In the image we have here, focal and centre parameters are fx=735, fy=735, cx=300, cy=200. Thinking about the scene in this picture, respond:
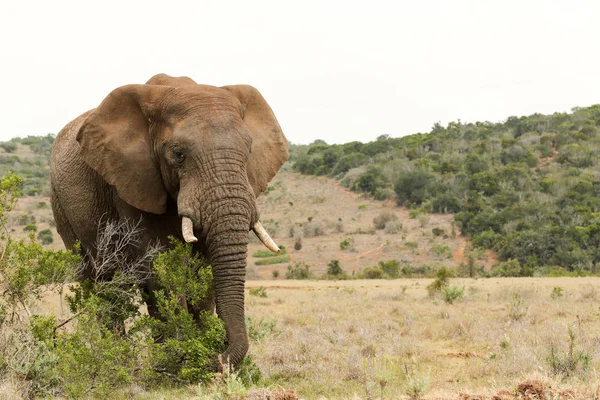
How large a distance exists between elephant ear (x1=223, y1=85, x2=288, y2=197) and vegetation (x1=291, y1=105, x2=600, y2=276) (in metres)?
19.2

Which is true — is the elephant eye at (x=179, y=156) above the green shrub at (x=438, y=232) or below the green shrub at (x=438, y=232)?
above

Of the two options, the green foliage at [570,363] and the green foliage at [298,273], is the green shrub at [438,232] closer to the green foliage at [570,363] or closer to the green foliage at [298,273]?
the green foliage at [298,273]

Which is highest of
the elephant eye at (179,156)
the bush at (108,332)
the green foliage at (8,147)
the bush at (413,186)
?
the green foliage at (8,147)

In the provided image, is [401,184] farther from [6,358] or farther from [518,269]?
[6,358]

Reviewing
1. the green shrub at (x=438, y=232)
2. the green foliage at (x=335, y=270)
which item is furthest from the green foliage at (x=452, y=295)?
the green shrub at (x=438, y=232)

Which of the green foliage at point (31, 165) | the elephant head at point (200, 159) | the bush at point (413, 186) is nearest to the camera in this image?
the elephant head at point (200, 159)

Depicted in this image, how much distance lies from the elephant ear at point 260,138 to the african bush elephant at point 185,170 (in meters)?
0.01

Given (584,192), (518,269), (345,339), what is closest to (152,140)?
(345,339)

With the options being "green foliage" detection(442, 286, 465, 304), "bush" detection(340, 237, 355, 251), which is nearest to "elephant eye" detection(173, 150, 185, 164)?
"green foliage" detection(442, 286, 465, 304)

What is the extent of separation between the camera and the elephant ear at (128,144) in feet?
21.7

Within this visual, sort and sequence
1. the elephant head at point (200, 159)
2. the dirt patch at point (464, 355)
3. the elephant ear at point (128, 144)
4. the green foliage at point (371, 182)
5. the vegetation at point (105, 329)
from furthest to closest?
1. the green foliage at point (371, 182)
2. the dirt patch at point (464, 355)
3. the elephant ear at point (128, 144)
4. the elephant head at point (200, 159)
5. the vegetation at point (105, 329)

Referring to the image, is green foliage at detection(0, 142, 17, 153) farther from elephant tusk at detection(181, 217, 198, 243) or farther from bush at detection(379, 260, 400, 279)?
elephant tusk at detection(181, 217, 198, 243)

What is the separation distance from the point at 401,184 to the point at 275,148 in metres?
33.1

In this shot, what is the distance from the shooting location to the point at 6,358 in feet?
18.8
